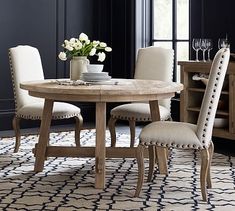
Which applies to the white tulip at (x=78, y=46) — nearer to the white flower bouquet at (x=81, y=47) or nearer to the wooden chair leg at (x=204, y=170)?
the white flower bouquet at (x=81, y=47)

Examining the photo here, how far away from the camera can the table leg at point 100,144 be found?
12.8 ft

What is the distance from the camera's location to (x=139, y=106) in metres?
4.83

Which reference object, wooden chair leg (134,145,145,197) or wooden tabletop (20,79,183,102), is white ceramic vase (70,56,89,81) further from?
wooden chair leg (134,145,145,197)

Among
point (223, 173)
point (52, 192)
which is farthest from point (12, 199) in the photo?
point (223, 173)

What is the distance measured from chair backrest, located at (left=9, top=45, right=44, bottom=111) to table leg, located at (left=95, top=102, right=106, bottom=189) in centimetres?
131

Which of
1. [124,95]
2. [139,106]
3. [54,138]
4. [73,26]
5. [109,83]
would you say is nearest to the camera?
[124,95]

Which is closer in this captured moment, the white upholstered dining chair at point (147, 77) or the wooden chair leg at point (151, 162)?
the wooden chair leg at point (151, 162)

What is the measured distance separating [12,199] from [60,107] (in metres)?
1.45

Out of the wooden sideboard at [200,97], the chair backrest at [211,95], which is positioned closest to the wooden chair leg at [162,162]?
the chair backrest at [211,95]

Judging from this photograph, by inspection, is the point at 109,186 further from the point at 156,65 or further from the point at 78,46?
the point at 156,65

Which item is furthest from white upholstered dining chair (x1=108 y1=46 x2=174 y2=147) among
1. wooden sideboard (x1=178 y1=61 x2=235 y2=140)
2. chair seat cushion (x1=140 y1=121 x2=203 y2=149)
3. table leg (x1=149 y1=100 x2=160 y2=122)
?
chair seat cushion (x1=140 y1=121 x2=203 y2=149)

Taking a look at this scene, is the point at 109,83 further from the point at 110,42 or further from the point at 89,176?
the point at 110,42

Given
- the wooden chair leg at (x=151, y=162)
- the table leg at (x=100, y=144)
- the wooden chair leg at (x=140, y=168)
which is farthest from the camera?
the wooden chair leg at (x=151, y=162)

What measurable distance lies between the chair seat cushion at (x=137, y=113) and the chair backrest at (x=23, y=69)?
0.83 m
